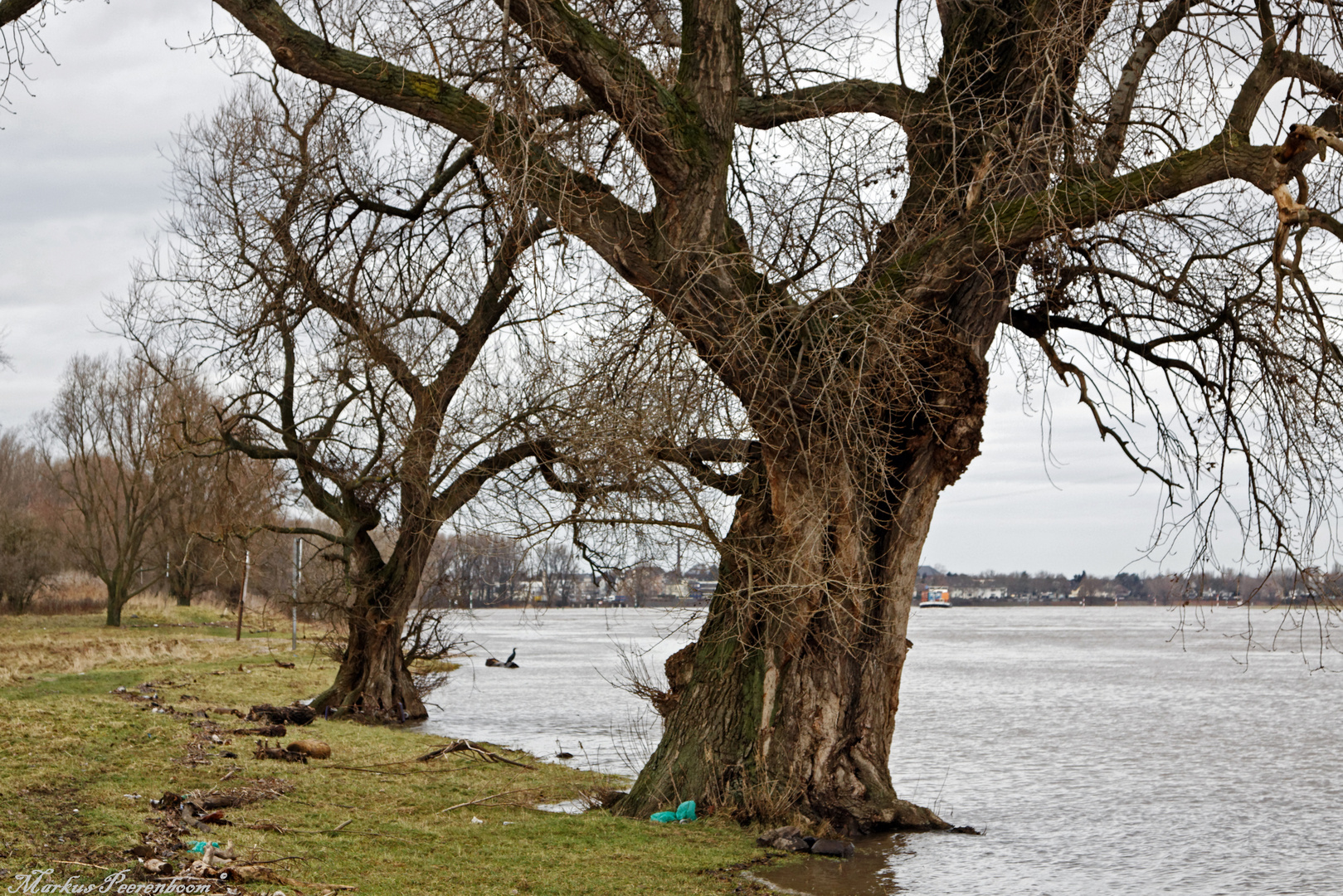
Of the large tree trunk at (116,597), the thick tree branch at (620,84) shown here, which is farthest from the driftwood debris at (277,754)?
the large tree trunk at (116,597)

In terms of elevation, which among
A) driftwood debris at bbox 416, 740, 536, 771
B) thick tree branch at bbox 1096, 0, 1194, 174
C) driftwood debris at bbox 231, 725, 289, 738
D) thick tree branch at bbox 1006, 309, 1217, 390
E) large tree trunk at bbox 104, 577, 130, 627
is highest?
thick tree branch at bbox 1096, 0, 1194, 174

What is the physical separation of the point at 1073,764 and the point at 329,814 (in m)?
13.6

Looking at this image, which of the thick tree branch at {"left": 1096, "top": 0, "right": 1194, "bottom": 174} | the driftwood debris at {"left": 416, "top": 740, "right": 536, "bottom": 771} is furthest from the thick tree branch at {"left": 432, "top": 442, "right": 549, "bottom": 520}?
the thick tree branch at {"left": 1096, "top": 0, "right": 1194, "bottom": 174}

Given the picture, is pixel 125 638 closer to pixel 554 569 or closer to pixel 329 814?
pixel 554 569

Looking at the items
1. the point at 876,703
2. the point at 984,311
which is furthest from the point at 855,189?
the point at 876,703

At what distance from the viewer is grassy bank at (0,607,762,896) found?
6387 mm

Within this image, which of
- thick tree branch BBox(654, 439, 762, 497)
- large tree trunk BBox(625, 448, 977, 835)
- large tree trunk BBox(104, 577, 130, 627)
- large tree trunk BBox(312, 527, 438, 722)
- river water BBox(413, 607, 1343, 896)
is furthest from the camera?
large tree trunk BBox(104, 577, 130, 627)

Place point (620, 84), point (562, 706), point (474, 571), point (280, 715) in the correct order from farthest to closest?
point (562, 706) < point (474, 571) < point (280, 715) < point (620, 84)

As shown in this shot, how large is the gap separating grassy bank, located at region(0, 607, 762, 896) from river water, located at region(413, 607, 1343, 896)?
1144mm

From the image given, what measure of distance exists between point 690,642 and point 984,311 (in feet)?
12.7

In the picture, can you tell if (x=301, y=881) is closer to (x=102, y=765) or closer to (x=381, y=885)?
(x=381, y=885)

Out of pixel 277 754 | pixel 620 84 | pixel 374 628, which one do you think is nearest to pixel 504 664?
pixel 374 628

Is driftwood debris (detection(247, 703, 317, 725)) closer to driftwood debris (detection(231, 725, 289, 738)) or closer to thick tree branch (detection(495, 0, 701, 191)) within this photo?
driftwood debris (detection(231, 725, 289, 738))

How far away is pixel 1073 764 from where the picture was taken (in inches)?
722
